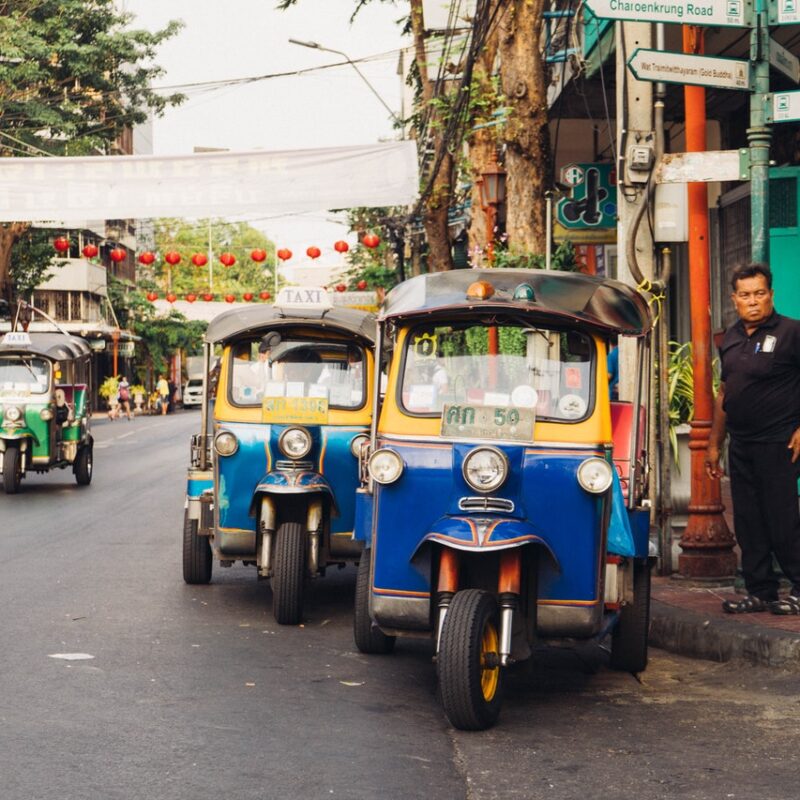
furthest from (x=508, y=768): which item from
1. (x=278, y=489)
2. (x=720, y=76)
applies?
(x=720, y=76)

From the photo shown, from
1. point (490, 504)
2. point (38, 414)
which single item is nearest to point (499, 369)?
point (490, 504)

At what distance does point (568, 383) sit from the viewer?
22.4 ft

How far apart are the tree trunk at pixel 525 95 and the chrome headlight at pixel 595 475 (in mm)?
8340

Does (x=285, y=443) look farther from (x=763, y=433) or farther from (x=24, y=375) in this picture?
(x=24, y=375)

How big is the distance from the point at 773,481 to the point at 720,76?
2556 mm

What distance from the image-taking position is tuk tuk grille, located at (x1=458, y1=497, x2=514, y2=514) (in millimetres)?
6383

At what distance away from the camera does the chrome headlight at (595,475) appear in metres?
6.36

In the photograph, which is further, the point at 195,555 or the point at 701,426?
the point at 195,555

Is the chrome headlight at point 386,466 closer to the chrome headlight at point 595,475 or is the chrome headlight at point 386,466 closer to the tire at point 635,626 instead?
the chrome headlight at point 595,475

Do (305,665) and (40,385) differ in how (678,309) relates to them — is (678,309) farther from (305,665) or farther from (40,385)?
(305,665)

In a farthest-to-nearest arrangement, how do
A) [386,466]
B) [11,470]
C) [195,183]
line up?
1. [11,470]
2. [195,183]
3. [386,466]

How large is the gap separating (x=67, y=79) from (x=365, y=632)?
2995 cm

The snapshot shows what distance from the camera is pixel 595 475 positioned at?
251 inches

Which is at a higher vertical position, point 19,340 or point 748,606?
point 19,340
